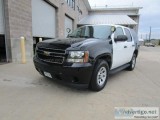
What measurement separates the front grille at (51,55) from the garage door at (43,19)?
613 cm

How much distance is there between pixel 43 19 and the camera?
10.9 meters

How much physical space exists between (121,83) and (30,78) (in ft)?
9.65

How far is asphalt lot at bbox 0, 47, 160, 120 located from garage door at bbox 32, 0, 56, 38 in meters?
5.77

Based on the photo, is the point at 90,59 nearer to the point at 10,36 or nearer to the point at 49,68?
the point at 49,68

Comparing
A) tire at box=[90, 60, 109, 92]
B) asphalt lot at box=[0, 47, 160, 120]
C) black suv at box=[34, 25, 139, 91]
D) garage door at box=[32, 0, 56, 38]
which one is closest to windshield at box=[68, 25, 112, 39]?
black suv at box=[34, 25, 139, 91]

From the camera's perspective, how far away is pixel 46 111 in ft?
9.25

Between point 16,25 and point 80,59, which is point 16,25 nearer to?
point 16,25

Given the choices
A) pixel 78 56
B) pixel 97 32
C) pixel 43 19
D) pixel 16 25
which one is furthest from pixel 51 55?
pixel 43 19

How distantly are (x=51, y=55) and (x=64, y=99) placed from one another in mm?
1109

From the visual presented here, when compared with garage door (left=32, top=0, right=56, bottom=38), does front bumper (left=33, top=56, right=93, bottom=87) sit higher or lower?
lower

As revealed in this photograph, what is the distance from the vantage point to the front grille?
3408 mm

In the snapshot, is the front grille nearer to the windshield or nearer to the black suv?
the black suv

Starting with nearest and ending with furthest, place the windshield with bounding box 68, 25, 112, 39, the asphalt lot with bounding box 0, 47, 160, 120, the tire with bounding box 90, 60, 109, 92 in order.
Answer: the asphalt lot with bounding box 0, 47, 160, 120
the tire with bounding box 90, 60, 109, 92
the windshield with bounding box 68, 25, 112, 39

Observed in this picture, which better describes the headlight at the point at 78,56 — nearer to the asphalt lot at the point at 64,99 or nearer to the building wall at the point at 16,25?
the asphalt lot at the point at 64,99
